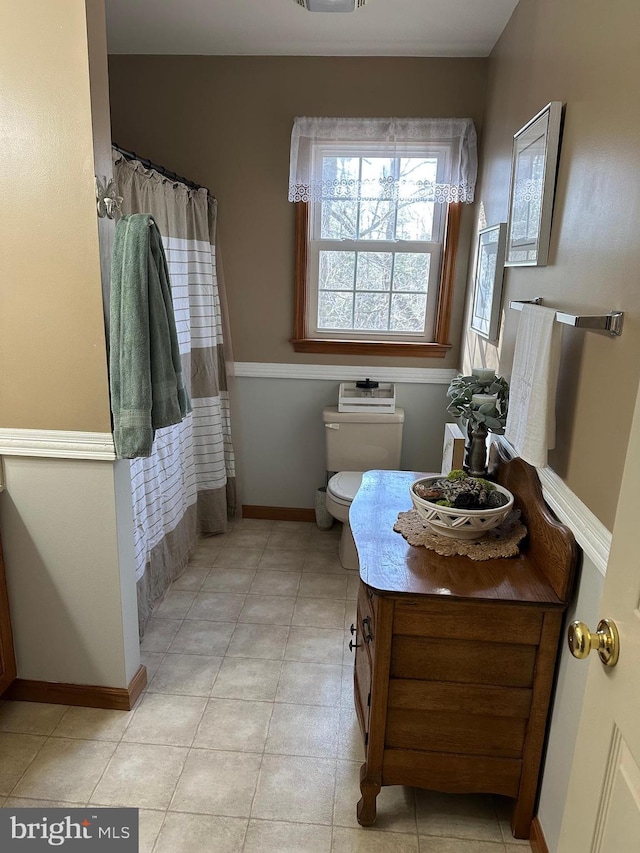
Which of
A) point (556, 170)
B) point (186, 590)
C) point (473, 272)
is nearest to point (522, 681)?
point (556, 170)

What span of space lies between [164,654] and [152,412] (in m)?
1.05

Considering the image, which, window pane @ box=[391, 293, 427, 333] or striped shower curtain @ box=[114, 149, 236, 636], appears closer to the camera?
striped shower curtain @ box=[114, 149, 236, 636]

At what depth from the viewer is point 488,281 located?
8.02 feet

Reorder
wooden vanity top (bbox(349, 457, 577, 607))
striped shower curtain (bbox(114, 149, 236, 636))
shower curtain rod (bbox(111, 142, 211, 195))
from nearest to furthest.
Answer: wooden vanity top (bbox(349, 457, 577, 607)), shower curtain rod (bbox(111, 142, 211, 195)), striped shower curtain (bbox(114, 149, 236, 636))

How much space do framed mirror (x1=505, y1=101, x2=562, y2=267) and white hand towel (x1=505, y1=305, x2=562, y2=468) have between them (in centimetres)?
28

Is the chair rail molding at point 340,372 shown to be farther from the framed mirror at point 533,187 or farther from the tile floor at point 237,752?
the tile floor at point 237,752

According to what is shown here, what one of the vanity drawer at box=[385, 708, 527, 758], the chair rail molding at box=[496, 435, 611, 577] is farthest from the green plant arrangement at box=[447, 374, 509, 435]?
the vanity drawer at box=[385, 708, 527, 758]

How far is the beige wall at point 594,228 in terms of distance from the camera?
1189 millimetres

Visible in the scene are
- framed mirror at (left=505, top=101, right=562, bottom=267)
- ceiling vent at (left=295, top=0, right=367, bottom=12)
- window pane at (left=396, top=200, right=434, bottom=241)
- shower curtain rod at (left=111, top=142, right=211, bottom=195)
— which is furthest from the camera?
window pane at (left=396, top=200, right=434, bottom=241)

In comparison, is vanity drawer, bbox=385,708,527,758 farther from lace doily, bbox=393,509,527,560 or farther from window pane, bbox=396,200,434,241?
window pane, bbox=396,200,434,241

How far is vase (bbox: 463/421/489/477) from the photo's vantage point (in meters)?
1.95

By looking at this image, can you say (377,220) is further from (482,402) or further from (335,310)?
(482,402)

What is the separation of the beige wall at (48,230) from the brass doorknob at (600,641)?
4.56 ft

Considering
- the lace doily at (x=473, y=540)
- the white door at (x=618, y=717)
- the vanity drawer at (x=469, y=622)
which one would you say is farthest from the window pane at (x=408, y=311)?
the white door at (x=618, y=717)
